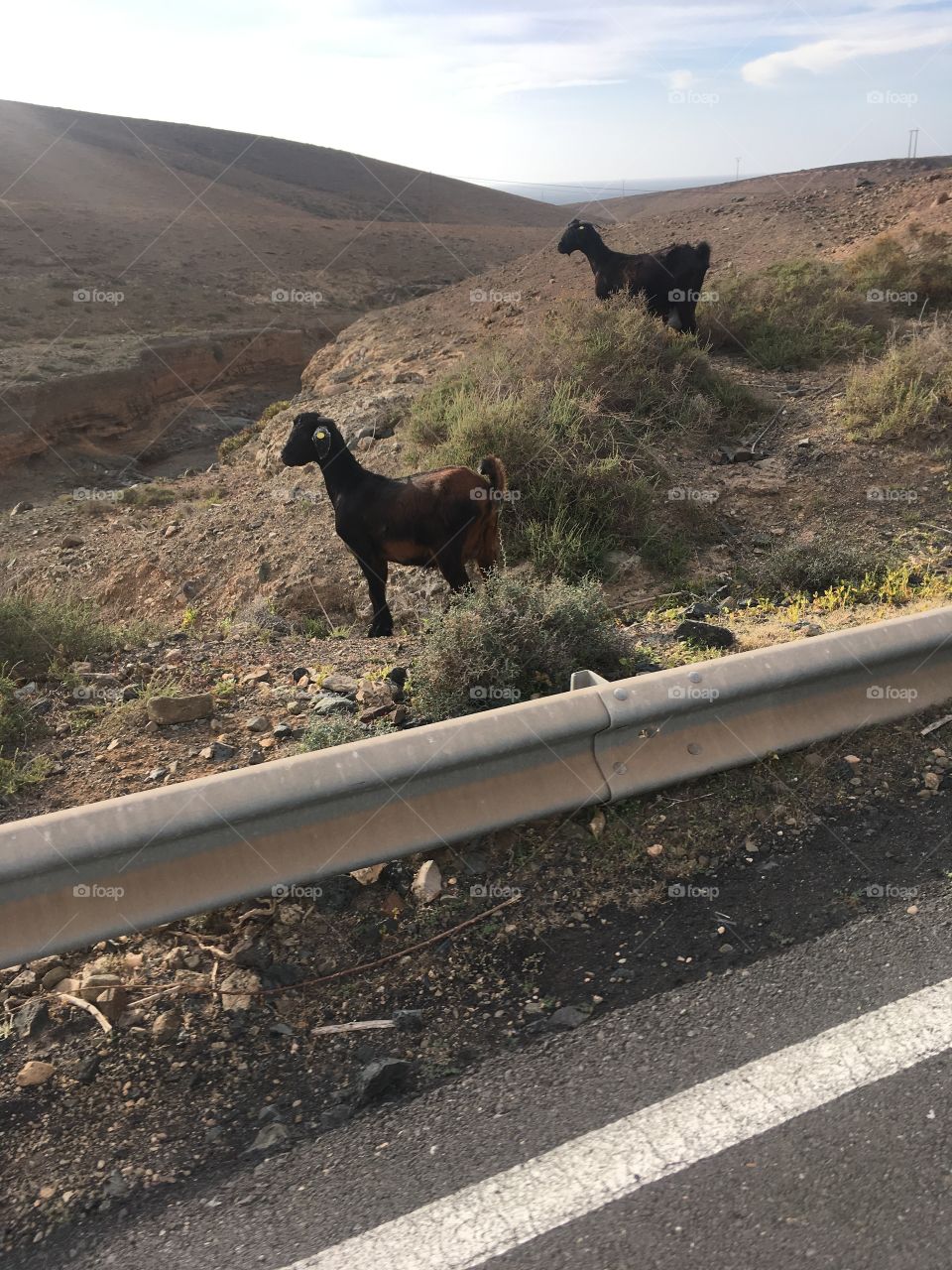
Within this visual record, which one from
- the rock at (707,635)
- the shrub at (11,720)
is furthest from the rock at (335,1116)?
the rock at (707,635)

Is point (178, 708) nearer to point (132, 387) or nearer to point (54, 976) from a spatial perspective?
point (54, 976)

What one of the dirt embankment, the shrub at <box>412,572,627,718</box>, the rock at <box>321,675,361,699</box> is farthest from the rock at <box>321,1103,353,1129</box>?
the dirt embankment

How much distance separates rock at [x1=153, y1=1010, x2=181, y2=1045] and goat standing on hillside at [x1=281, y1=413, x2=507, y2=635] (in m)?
4.25

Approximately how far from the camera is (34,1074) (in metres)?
2.62

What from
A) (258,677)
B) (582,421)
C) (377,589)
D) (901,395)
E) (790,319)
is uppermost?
(790,319)

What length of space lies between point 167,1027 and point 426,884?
898 mm

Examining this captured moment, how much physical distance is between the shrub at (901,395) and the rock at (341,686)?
6019 millimetres

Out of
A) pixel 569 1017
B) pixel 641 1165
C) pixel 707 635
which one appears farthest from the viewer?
pixel 707 635

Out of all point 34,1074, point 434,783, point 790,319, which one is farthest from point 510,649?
point 790,319

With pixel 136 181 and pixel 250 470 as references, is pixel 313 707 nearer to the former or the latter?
pixel 250 470

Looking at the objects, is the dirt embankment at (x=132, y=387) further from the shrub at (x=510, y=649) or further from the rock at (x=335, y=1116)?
the rock at (x=335, y=1116)

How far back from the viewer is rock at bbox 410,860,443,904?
3.23 metres

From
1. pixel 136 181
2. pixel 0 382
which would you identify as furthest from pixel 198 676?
pixel 136 181

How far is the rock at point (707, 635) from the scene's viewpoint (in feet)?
16.5
